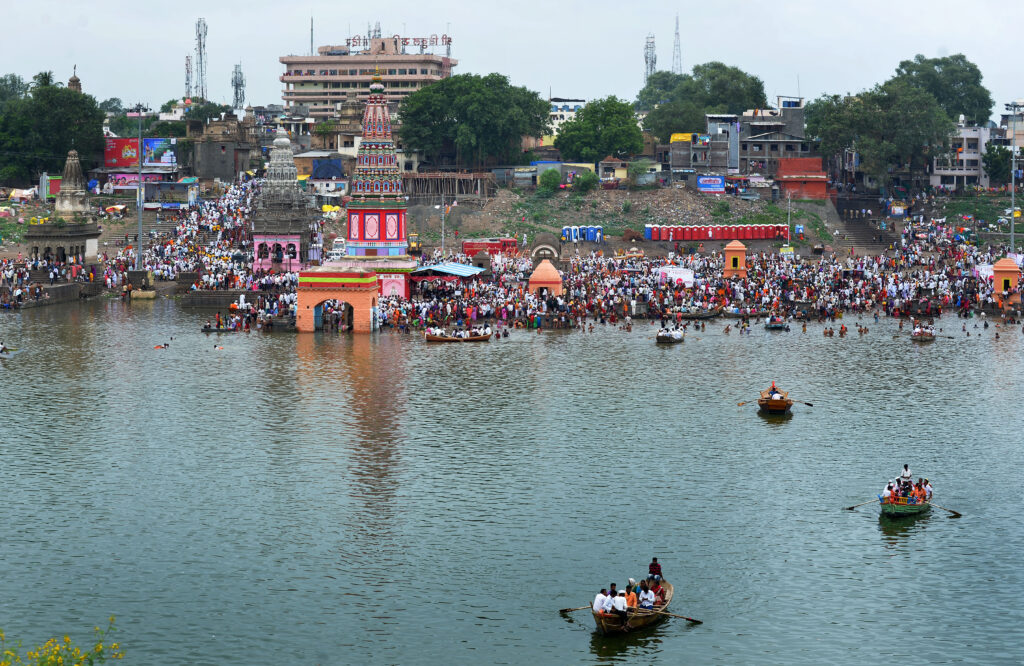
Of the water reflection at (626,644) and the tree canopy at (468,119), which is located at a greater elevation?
the tree canopy at (468,119)

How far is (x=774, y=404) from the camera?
4800 cm

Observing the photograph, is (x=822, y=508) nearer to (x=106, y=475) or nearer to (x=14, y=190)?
(x=106, y=475)

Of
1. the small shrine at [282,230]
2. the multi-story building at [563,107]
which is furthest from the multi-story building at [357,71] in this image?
the small shrine at [282,230]

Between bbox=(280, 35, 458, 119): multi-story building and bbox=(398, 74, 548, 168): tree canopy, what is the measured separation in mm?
52614

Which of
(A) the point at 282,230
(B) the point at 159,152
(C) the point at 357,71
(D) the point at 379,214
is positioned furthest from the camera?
(C) the point at 357,71

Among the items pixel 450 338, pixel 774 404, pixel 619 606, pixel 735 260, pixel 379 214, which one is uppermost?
pixel 379 214

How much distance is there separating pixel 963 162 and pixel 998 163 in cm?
595

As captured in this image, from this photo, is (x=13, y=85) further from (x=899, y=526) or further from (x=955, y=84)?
(x=899, y=526)

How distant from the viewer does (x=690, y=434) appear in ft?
147

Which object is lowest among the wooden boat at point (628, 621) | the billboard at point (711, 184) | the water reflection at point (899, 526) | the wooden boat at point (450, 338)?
the wooden boat at point (628, 621)

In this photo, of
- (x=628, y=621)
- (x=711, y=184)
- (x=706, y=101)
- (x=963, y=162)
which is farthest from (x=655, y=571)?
(x=706, y=101)

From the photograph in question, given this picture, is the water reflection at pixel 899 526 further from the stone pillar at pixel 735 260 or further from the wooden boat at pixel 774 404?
the stone pillar at pixel 735 260

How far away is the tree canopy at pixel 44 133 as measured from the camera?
114 m

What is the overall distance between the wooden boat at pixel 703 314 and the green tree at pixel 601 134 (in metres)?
45.8
